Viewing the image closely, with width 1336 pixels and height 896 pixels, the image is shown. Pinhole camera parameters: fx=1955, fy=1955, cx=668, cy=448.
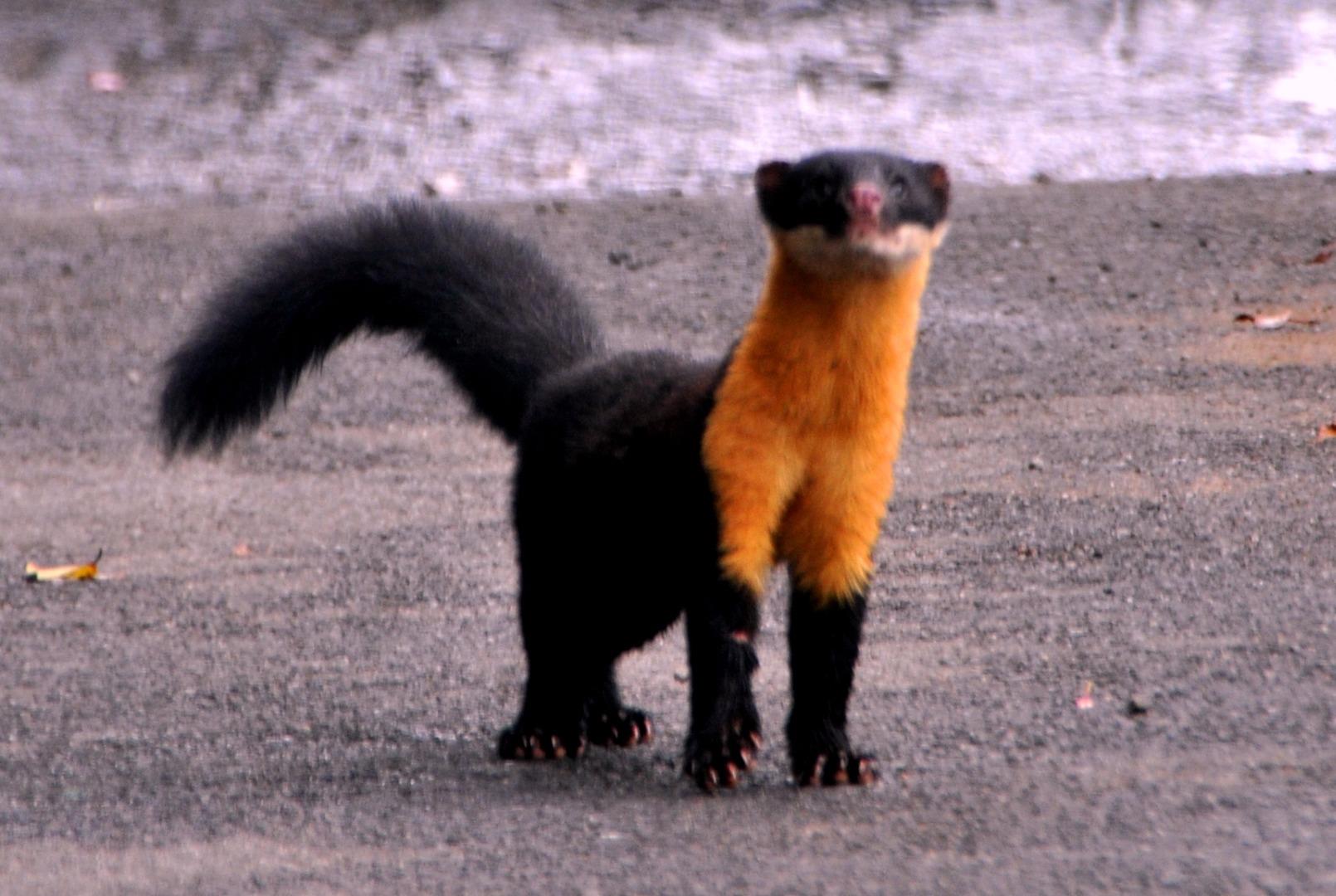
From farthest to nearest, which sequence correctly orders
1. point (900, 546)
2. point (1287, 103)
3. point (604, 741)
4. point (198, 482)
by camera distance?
point (1287, 103), point (198, 482), point (900, 546), point (604, 741)

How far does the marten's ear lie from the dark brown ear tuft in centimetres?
37

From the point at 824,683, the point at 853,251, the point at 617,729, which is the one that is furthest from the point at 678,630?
the point at 853,251

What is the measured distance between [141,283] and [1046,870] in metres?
8.13

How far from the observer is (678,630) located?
6922mm

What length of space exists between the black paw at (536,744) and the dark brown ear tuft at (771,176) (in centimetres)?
156

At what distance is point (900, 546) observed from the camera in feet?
23.3

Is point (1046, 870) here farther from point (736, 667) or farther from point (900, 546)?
point (900, 546)

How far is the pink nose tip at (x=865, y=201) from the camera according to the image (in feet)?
14.6

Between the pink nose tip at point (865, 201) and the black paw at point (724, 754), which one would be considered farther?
the black paw at point (724, 754)

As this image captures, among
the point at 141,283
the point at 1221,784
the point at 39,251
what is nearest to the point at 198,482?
the point at 141,283

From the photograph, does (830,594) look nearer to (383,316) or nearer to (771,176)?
(771,176)

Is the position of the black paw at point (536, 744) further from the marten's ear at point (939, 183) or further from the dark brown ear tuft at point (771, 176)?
the marten's ear at point (939, 183)

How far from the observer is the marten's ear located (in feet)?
A: 15.9

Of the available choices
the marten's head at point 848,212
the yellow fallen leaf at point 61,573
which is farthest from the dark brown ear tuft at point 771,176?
the yellow fallen leaf at point 61,573
